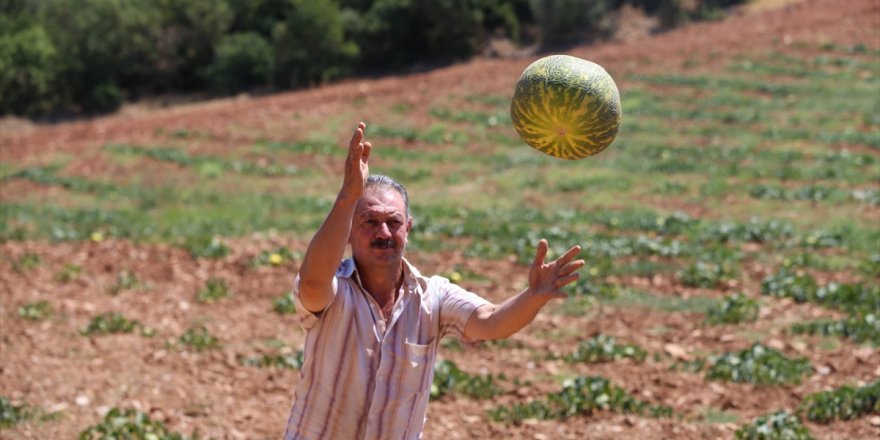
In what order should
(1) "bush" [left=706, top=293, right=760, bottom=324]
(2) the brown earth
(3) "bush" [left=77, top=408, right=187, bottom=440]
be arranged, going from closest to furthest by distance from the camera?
(3) "bush" [left=77, top=408, right=187, bottom=440]
(2) the brown earth
(1) "bush" [left=706, top=293, right=760, bottom=324]

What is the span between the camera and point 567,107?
4.46m

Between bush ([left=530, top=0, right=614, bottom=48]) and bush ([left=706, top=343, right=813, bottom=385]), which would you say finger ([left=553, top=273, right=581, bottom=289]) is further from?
bush ([left=530, top=0, right=614, bottom=48])

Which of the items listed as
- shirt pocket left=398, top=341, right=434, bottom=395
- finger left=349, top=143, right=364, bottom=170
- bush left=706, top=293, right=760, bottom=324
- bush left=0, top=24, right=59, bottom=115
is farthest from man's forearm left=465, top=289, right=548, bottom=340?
bush left=0, top=24, right=59, bottom=115

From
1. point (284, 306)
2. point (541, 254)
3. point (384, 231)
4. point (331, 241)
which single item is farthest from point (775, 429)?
point (284, 306)

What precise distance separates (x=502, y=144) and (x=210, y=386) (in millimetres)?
14058

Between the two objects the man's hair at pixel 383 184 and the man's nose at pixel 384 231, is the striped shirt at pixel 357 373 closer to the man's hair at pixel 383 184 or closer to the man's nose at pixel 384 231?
the man's nose at pixel 384 231

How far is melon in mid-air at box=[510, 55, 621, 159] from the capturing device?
445 centimetres

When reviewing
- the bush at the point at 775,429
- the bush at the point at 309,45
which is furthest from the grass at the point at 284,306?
the bush at the point at 309,45

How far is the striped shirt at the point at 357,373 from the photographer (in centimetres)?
421

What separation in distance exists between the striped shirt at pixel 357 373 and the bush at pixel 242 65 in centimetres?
3440

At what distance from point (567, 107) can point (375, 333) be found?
1.22 meters

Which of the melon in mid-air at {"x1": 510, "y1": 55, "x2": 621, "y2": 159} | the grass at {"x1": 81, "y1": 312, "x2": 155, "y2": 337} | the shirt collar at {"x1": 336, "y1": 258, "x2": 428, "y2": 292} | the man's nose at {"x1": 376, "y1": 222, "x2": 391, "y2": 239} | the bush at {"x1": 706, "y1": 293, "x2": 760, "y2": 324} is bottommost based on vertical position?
the grass at {"x1": 81, "y1": 312, "x2": 155, "y2": 337}

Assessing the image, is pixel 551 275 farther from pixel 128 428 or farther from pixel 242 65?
pixel 242 65

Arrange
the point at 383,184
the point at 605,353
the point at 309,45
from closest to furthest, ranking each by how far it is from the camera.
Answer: the point at 383,184, the point at 605,353, the point at 309,45
